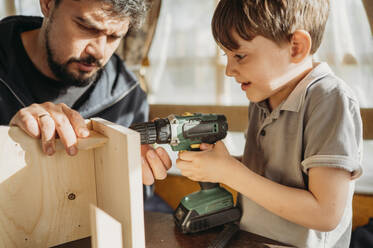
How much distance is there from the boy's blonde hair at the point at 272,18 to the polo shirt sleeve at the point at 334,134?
20cm

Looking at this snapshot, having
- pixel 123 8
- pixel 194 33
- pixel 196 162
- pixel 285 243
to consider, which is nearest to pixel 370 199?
pixel 285 243

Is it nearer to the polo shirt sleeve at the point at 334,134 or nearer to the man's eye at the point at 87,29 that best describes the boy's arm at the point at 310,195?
the polo shirt sleeve at the point at 334,134

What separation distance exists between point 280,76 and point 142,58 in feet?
8.00

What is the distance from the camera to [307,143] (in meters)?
0.75

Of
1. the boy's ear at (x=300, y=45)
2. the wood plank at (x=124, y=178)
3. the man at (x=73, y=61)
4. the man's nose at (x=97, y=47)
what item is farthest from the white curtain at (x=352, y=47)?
the wood plank at (x=124, y=178)

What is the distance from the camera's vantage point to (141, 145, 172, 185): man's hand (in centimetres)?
84

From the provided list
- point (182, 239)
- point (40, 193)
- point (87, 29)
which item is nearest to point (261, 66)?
point (182, 239)

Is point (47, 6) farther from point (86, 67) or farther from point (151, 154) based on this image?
point (151, 154)

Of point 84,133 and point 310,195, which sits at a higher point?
point 84,133

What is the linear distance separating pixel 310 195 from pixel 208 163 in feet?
0.86

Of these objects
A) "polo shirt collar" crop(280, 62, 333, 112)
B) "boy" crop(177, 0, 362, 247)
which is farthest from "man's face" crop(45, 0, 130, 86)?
"polo shirt collar" crop(280, 62, 333, 112)

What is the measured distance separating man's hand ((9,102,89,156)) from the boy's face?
0.45 meters

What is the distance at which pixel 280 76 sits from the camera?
2.73ft

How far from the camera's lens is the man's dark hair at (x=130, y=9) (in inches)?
46.1
